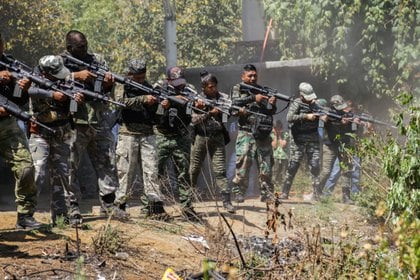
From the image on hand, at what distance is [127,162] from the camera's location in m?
8.54

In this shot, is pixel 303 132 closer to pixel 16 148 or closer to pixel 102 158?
pixel 102 158

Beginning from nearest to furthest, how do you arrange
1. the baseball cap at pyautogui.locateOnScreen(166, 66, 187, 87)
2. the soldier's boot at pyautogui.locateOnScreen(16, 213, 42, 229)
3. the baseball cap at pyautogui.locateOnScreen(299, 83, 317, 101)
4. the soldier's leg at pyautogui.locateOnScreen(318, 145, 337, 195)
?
the soldier's boot at pyautogui.locateOnScreen(16, 213, 42, 229), the baseball cap at pyautogui.locateOnScreen(166, 66, 187, 87), the baseball cap at pyautogui.locateOnScreen(299, 83, 317, 101), the soldier's leg at pyautogui.locateOnScreen(318, 145, 337, 195)

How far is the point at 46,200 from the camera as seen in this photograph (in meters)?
12.1

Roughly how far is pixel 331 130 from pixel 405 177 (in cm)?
708

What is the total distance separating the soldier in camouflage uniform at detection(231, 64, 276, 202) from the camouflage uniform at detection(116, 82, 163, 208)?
2069mm

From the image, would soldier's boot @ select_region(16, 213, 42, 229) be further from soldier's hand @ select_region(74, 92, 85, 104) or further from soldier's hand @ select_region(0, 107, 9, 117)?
soldier's hand @ select_region(74, 92, 85, 104)

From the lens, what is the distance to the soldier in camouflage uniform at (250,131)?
10.5 m

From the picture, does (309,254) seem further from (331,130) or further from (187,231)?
(331,130)

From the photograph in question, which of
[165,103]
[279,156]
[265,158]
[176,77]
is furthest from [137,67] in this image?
[279,156]

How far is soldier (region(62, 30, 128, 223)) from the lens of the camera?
7719 mm

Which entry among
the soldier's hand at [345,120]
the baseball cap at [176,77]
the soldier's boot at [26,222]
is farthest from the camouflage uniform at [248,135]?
the soldier's boot at [26,222]

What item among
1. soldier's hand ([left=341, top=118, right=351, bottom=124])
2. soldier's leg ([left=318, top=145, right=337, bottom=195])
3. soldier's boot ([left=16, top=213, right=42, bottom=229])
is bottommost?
soldier's leg ([left=318, top=145, right=337, bottom=195])

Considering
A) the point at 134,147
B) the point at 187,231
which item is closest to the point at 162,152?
the point at 134,147

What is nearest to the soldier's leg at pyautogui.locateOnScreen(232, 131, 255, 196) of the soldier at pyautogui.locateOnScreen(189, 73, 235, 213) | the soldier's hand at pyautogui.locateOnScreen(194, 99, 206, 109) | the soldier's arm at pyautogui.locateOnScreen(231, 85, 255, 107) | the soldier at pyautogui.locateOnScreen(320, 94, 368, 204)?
the soldier's arm at pyautogui.locateOnScreen(231, 85, 255, 107)
